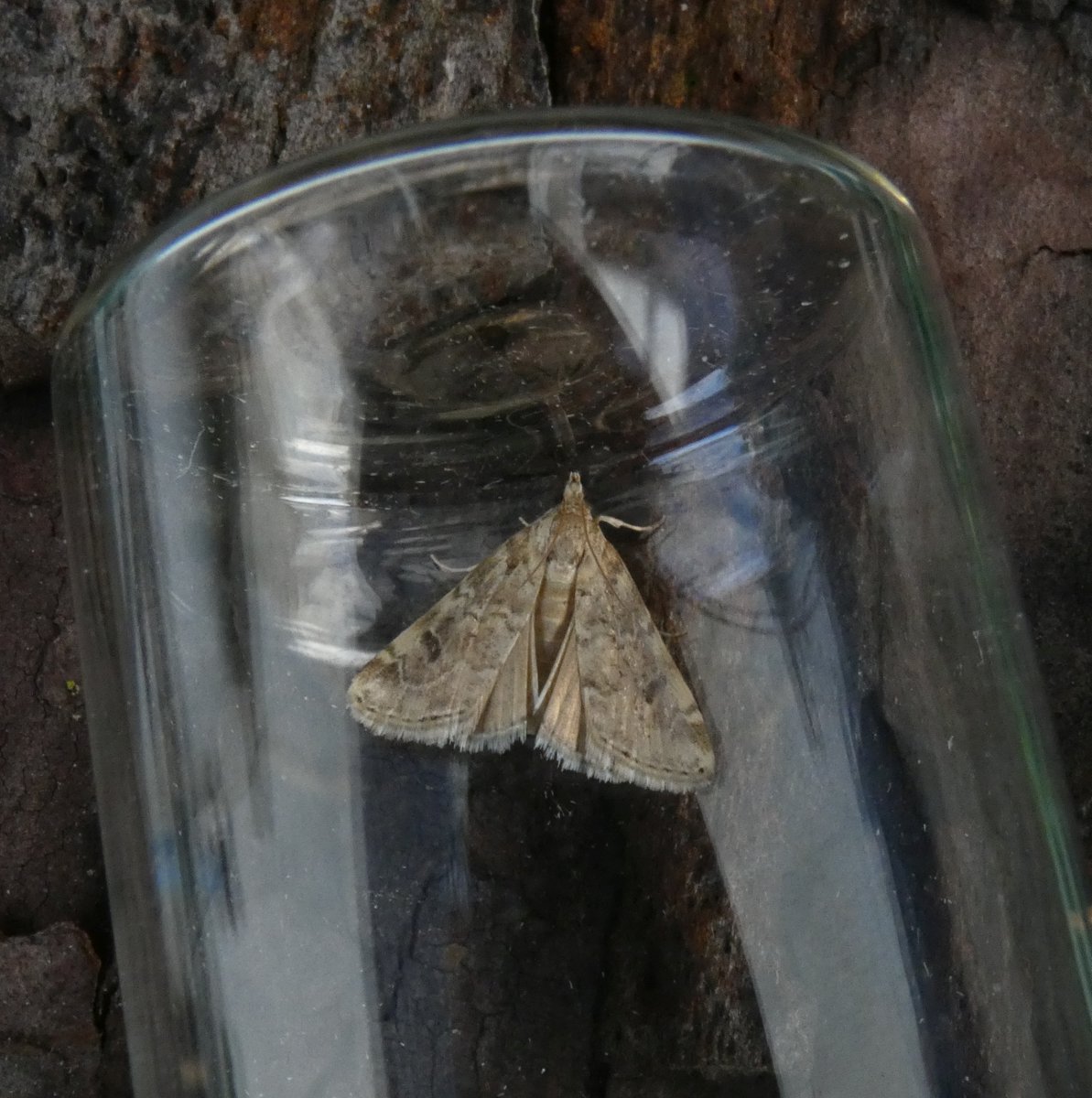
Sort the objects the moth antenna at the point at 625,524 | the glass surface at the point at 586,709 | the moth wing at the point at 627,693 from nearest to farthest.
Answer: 1. the glass surface at the point at 586,709
2. the moth wing at the point at 627,693
3. the moth antenna at the point at 625,524

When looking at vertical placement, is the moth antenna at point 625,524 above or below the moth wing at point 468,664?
above

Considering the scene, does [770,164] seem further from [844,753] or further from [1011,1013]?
[1011,1013]

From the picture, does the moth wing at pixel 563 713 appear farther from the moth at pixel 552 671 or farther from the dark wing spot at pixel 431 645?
the dark wing spot at pixel 431 645

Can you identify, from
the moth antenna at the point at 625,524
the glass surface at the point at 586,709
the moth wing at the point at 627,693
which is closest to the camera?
the glass surface at the point at 586,709

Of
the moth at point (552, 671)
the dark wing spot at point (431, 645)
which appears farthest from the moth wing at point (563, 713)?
the dark wing spot at point (431, 645)

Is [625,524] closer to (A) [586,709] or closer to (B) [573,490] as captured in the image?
(B) [573,490]

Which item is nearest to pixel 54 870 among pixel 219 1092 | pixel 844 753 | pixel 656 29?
pixel 219 1092

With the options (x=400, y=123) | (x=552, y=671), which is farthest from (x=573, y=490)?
(x=400, y=123)
